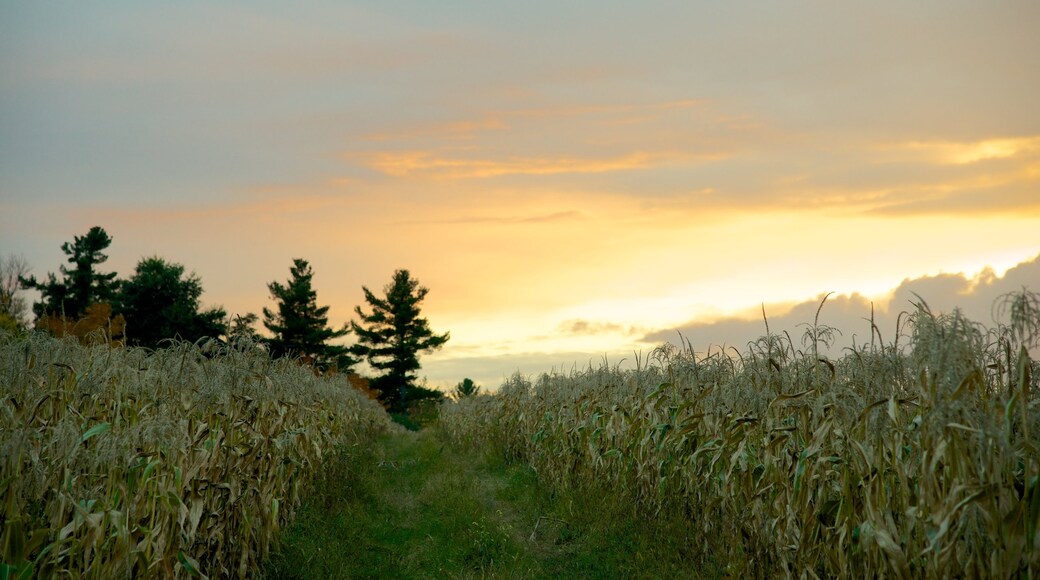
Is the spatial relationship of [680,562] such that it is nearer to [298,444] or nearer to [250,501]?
[250,501]

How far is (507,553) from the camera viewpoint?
1259 cm

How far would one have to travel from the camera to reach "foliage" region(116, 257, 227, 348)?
54.3m

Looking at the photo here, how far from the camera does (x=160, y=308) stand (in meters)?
55.7

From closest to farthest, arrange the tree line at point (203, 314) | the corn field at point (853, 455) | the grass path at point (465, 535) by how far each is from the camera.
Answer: the corn field at point (853, 455) < the grass path at point (465, 535) < the tree line at point (203, 314)

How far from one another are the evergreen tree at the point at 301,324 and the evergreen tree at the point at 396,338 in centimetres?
456

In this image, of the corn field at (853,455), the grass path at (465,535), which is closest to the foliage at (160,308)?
the grass path at (465,535)

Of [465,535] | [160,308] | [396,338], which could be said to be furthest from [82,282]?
[465,535]

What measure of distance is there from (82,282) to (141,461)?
55414 millimetres

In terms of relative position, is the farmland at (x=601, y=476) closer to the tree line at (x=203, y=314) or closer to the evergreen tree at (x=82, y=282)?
the tree line at (x=203, y=314)

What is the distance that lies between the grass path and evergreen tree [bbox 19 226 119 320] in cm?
4479

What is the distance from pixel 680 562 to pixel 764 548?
1.96m

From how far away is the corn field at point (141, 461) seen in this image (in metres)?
6.69

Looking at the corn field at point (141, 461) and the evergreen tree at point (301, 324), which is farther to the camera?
the evergreen tree at point (301, 324)

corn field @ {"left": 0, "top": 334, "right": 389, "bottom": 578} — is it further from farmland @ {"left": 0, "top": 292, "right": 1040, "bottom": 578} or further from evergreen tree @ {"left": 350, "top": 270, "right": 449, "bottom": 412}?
evergreen tree @ {"left": 350, "top": 270, "right": 449, "bottom": 412}
